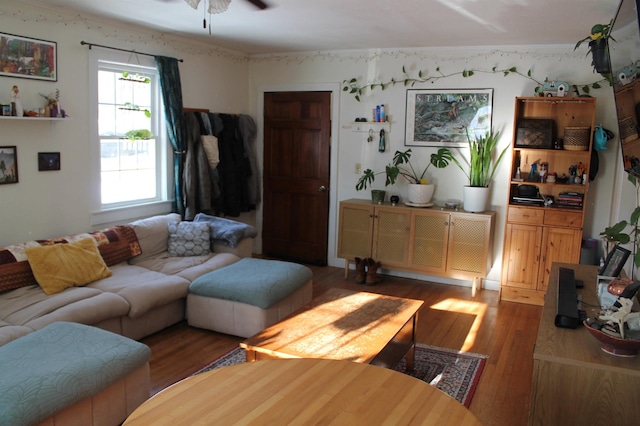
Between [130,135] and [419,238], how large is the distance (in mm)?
2884

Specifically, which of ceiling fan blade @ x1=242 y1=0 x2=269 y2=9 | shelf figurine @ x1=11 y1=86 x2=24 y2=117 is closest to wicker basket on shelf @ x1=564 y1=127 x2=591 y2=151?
ceiling fan blade @ x1=242 y1=0 x2=269 y2=9

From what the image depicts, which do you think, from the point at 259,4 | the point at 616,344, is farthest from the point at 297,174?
the point at 616,344

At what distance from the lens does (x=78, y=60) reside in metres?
4.39

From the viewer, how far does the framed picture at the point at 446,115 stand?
541 cm

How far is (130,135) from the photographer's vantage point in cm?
493

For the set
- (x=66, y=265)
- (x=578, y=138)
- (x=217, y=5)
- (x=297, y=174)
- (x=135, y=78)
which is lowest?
(x=66, y=265)

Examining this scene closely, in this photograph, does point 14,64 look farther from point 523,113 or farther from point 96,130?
point 523,113

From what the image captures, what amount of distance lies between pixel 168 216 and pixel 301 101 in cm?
209

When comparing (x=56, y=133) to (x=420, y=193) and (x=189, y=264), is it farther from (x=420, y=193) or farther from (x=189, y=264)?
(x=420, y=193)

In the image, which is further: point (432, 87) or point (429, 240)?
point (432, 87)

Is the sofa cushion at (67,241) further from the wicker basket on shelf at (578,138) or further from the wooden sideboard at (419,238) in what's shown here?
the wicker basket on shelf at (578,138)

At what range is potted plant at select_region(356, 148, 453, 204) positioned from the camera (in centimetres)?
549

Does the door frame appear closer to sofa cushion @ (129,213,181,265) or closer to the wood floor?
the wood floor

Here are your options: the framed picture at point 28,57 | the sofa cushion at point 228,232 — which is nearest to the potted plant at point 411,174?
the sofa cushion at point 228,232
